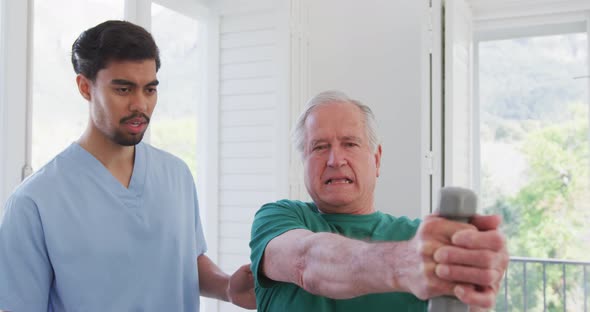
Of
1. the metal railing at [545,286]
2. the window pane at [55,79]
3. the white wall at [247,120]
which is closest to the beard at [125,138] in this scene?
the window pane at [55,79]

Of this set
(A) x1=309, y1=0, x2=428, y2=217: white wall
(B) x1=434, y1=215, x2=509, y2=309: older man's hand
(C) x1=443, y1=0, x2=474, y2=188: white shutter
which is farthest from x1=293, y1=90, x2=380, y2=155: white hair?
(A) x1=309, y1=0, x2=428, y2=217: white wall

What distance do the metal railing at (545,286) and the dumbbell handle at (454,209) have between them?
3.16 m

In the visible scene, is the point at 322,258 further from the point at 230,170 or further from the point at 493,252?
the point at 230,170

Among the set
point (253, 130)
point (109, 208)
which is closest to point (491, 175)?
point (253, 130)

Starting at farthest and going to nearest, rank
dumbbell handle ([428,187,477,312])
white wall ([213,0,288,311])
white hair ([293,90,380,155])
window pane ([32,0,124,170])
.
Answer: white wall ([213,0,288,311])
window pane ([32,0,124,170])
white hair ([293,90,380,155])
dumbbell handle ([428,187,477,312])

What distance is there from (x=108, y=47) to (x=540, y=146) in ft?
9.10

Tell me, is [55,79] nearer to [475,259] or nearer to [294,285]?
[294,285]

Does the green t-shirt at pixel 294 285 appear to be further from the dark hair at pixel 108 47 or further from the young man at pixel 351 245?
the dark hair at pixel 108 47

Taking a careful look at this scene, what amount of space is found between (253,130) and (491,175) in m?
1.51

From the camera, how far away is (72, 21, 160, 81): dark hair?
51.4 inches

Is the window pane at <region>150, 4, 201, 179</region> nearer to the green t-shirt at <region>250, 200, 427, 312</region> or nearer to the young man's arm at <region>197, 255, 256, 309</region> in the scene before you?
the young man's arm at <region>197, 255, 256, 309</region>

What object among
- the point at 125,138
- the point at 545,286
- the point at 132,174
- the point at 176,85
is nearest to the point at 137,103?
the point at 125,138

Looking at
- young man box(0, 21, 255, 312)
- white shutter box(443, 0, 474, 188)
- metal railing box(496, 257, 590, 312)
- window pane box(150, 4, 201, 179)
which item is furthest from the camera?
metal railing box(496, 257, 590, 312)

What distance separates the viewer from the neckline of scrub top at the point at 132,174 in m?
1.37
